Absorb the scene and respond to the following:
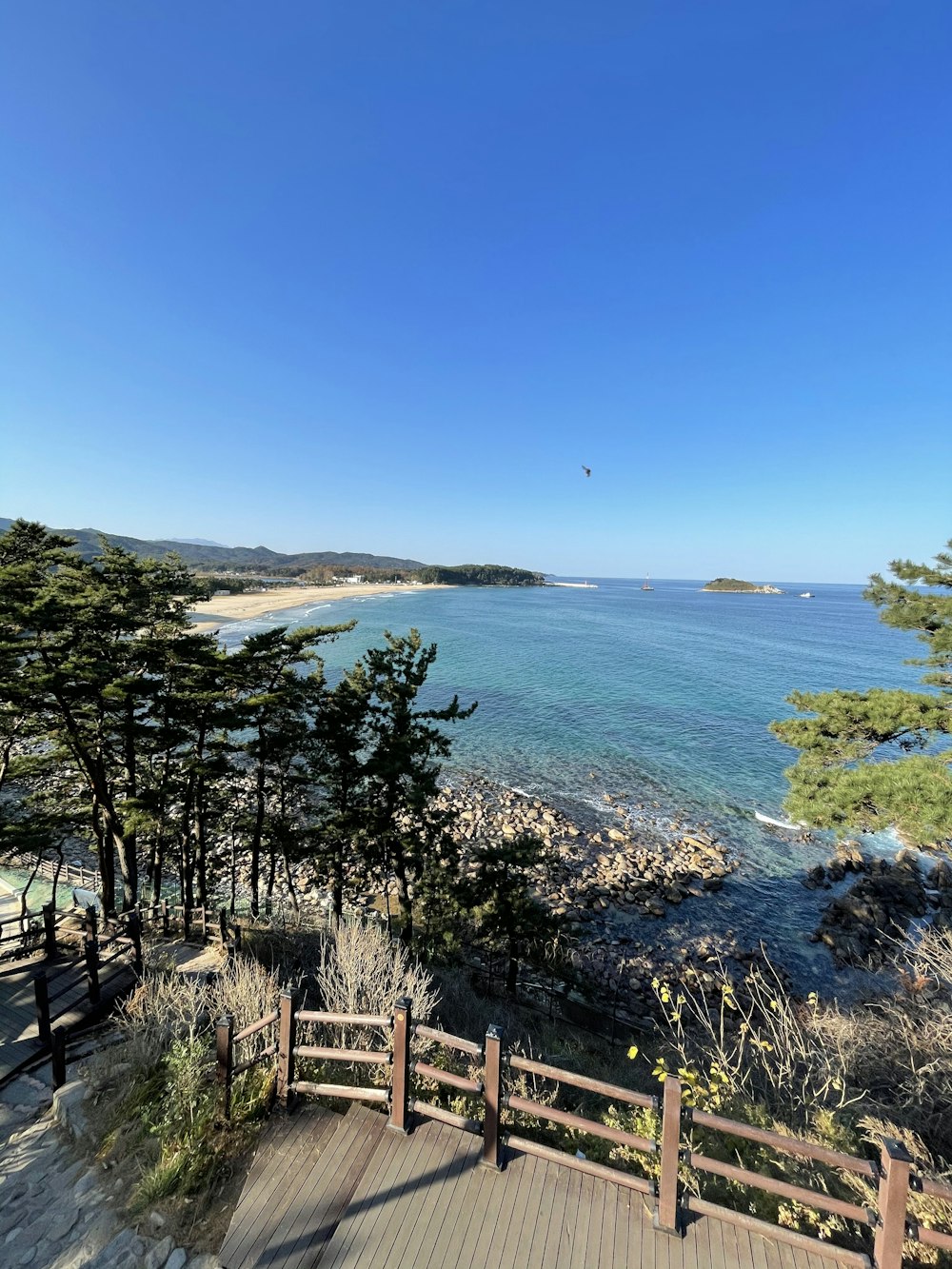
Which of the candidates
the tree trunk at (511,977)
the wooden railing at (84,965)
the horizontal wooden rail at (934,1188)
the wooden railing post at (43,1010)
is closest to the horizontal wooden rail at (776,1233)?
the horizontal wooden rail at (934,1188)

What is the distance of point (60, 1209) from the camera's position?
14.2 ft

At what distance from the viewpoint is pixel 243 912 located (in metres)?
16.5

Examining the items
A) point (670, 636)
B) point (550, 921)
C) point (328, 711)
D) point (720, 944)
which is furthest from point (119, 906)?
point (670, 636)

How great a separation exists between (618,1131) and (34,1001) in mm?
9102

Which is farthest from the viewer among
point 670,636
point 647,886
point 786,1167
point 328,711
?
point 670,636

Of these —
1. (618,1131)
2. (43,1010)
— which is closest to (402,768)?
(43,1010)

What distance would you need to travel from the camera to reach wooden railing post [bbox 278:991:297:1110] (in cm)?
481

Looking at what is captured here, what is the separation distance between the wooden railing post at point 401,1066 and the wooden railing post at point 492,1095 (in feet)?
2.33

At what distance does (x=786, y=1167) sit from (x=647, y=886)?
14.7 m

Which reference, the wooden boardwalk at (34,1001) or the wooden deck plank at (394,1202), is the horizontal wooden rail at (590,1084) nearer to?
the wooden deck plank at (394,1202)

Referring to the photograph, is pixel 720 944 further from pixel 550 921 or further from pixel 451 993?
pixel 451 993

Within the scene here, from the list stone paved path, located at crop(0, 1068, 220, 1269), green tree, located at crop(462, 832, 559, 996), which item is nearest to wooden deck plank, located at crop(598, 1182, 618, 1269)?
stone paved path, located at crop(0, 1068, 220, 1269)

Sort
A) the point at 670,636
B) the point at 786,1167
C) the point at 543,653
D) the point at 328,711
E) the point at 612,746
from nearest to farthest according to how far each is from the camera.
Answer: the point at 786,1167 → the point at 328,711 → the point at 612,746 → the point at 543,653 → the point at 670,636

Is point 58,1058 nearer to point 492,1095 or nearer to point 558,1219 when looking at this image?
point 492,1095
